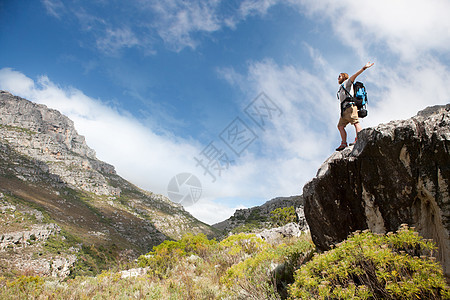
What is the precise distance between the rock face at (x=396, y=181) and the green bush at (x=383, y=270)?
477mm

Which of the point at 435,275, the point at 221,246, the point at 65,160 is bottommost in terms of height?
the point at 221,246

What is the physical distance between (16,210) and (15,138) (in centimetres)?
8022

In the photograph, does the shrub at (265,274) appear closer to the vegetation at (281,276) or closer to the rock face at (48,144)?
the vegetation at (281,276)

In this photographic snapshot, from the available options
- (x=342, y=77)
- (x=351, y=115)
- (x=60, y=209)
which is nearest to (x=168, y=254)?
(x=351, y=115)

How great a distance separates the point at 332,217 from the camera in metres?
4.95

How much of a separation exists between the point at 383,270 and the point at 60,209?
84875 millimetres

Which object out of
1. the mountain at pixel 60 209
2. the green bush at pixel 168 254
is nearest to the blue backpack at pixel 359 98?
the green bush at pixel 168 254

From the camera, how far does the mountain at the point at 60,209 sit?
4291 centimetres

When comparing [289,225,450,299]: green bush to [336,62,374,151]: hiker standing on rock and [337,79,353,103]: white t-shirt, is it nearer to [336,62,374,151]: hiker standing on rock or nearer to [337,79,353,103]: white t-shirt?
[336,62,374,151]: hiker standing on rock

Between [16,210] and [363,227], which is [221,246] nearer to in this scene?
[363,227]

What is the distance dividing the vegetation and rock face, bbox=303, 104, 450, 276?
1.28 feet

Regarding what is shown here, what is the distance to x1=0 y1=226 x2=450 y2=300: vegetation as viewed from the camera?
269 centimetres

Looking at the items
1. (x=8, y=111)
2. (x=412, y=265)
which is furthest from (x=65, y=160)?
(x=412, y=265)

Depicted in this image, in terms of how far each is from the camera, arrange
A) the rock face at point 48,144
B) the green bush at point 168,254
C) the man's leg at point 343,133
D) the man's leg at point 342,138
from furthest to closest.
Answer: the rock face at point 48,144, the green bush at point 168,254, the man's leg at point 343,133, the man's leg at point 342,138
